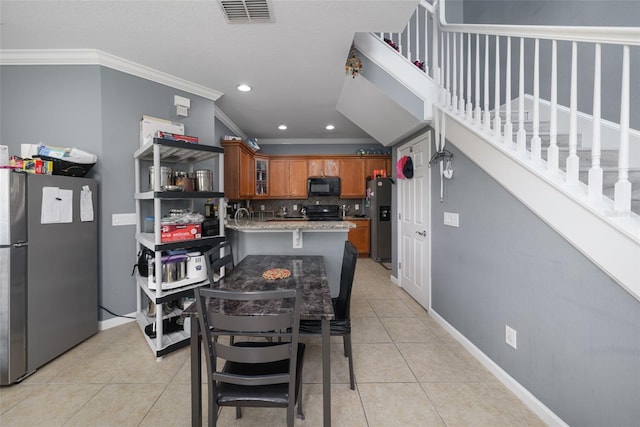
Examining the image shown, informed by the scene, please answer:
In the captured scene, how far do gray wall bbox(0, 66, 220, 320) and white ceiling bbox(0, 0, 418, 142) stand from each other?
270 millimetres

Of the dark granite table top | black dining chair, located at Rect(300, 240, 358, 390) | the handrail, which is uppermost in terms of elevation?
the handrail

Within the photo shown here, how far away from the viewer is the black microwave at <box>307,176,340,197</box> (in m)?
5.71

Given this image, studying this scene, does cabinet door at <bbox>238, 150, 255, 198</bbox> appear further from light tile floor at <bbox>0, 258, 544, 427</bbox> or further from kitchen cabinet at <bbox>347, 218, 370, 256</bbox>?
light tile floor at <bbox>0, 258, 544, 427</bbox>

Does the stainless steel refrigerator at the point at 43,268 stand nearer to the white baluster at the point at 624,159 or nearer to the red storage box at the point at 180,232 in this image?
the red storage box at the point at 180,232

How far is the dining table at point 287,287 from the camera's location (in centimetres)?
126

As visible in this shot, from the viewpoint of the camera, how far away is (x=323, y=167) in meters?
5.81

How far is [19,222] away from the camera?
71.5 inches

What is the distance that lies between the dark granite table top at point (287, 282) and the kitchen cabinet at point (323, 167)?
3.70 m

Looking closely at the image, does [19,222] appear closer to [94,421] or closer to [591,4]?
[94,421]

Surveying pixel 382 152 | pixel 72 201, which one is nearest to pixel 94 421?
pixel 72 201

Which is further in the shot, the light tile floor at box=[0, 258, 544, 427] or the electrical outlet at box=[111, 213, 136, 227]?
the electrical outlet at box=[111, 213, 136, 227]

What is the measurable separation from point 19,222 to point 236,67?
219 centimetres

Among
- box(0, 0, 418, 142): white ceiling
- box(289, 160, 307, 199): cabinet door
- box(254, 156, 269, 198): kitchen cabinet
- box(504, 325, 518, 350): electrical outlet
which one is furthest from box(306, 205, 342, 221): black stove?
box(504, 325, 518, 350): electrical outlet

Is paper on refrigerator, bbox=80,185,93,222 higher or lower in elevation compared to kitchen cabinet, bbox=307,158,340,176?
lower
